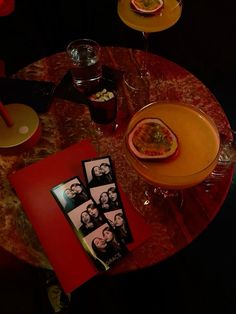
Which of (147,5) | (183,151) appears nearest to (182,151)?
(183,151)

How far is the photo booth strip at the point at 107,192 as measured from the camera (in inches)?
42.1

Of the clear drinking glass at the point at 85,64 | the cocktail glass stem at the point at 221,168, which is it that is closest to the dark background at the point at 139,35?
the cocktail glass stem at the point at 221,168

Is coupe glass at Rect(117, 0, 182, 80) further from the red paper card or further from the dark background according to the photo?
the dark background

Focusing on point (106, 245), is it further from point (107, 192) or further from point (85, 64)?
point (85, 64)

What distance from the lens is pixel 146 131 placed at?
98 centimetres

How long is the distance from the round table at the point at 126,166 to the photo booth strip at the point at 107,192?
0.14 feet

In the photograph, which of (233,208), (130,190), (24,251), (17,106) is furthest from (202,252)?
(17,106)

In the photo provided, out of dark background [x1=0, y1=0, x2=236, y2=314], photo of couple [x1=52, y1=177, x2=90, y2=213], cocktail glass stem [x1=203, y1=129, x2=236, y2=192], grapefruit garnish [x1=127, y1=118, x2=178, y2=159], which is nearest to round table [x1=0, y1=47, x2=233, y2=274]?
cocktail glass stem [x1=203, y1=129, x2=236, y2=192]

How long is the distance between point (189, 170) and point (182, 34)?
1.75 metres

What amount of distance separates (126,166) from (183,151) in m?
0.30

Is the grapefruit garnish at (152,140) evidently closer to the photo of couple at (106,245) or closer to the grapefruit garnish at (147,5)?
the photo of couple at (106,245)

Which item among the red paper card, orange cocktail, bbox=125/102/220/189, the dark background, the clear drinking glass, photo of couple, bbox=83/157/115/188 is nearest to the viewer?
orange cocktail, bbox=125/102/220/189

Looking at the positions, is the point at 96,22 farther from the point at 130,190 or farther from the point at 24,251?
the point at 24,251

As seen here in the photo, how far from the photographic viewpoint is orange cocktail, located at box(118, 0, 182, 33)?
4.65 feet
